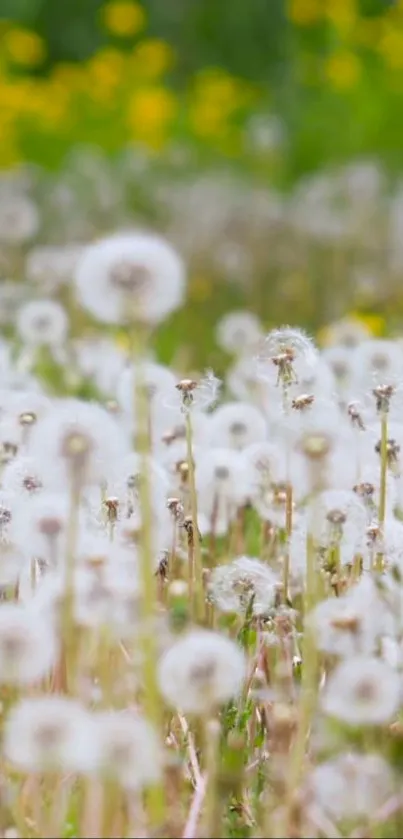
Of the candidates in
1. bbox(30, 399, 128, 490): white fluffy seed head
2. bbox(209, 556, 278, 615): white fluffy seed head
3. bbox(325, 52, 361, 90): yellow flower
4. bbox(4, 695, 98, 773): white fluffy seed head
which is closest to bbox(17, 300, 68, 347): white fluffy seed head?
bbox(209, 556, 278, 615): white fluffy seed head

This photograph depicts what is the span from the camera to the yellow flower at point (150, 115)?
24.3 ft

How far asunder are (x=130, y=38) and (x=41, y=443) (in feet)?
31.2

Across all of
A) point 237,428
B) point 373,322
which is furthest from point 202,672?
point 373,322

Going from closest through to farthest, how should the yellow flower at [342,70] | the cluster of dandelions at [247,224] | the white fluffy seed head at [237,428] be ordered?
the white fluffy seed head at [237,428]
the cluster of dandelions at [247,224]
the yellow flower at [342,70]

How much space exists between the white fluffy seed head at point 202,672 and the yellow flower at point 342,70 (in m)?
6.17

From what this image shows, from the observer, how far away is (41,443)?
57.1 inches

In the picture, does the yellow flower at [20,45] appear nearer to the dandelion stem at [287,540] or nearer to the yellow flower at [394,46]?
the yellow flower at [394,46]

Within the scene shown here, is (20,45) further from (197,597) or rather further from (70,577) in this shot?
(70,577)

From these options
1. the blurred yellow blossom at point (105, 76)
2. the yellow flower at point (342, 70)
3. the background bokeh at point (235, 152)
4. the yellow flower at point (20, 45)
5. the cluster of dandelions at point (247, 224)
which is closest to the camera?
the cluster of dandelions at point (247, 224)

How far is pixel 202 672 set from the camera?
1.35m

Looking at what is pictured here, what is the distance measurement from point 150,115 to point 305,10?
3.35 feet

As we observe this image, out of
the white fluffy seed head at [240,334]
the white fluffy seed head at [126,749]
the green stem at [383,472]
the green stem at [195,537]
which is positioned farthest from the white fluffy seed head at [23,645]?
the white fluffy seed head at [240,334]

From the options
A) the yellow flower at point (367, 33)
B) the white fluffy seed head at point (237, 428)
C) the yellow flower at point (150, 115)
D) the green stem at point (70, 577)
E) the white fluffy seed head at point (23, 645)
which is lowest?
the white fluffy seed head at point (23, 645)

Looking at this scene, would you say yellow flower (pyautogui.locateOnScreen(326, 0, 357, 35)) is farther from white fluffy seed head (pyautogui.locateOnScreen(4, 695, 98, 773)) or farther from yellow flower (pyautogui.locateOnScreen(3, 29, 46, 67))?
white fluffy seed head (pyautogui.locateOnScreen(4, 695, 98, 773))
